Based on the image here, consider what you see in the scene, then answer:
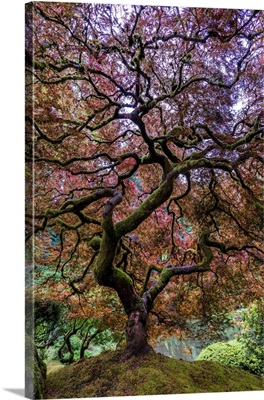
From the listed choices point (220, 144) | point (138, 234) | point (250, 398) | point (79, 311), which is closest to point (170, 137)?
point (220, 144)

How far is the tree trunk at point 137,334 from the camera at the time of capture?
5812mm

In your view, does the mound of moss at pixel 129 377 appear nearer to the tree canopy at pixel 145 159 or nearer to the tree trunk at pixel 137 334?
the tree trunk at pixel 137 334

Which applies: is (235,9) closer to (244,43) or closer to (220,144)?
(244,43)

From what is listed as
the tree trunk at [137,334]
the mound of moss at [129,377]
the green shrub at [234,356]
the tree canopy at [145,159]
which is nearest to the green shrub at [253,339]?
the green shrub at [234,356]

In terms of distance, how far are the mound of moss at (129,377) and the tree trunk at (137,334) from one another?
75 mm

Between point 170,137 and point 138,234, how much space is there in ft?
3.40

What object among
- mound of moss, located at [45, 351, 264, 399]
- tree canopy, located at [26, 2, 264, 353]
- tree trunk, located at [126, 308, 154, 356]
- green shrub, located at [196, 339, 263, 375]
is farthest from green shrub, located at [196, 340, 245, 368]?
tree trunk, located at [126, 308, 154, 356]

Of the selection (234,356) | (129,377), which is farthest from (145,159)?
(234,356)

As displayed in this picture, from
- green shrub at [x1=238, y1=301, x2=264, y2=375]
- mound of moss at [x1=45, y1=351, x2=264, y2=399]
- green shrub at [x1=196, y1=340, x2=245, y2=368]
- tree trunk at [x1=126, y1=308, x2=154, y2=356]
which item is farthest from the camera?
green shrub at [x1=238, y1=301, x2=264, y2=375]

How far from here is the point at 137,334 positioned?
19.2 feet

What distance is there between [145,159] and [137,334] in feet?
5.64

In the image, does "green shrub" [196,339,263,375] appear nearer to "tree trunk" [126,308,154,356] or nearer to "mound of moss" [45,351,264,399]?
"mound of moss" [45,351,264,399]

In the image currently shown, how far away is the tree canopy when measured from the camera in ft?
18.5

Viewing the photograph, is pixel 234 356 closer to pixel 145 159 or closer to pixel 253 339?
pixel 253 339
